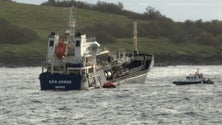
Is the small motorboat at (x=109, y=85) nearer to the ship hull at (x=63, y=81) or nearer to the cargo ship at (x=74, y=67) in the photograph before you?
the cargo ship at (x=74, y=67)

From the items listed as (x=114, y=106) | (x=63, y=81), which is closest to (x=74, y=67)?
(x=63, y=81)

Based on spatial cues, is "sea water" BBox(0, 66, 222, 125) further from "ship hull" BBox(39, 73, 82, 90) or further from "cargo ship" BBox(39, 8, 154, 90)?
"cargo ship" BBox(39, 8, 154, 90)

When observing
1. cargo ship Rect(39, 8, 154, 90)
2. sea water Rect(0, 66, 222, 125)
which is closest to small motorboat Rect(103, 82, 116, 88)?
cargo ship Rect(39, 8, 154, 90)

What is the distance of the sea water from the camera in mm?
79875

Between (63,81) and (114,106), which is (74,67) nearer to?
(63,81)

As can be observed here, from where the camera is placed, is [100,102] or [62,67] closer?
[100,102]

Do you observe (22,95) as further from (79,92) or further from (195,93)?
(195,93)

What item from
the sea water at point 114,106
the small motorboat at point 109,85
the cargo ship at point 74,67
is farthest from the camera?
the small motorboat at point 109,85

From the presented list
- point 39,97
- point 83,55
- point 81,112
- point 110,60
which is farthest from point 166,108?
point 110,60

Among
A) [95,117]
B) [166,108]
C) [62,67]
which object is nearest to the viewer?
[95,117]

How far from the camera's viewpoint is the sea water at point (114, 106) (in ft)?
262

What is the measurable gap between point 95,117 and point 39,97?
83.7 feet

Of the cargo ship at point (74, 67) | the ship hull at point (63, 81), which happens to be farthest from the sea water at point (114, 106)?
the cargo ship at point (74, 67)

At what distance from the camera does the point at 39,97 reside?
10706cm
